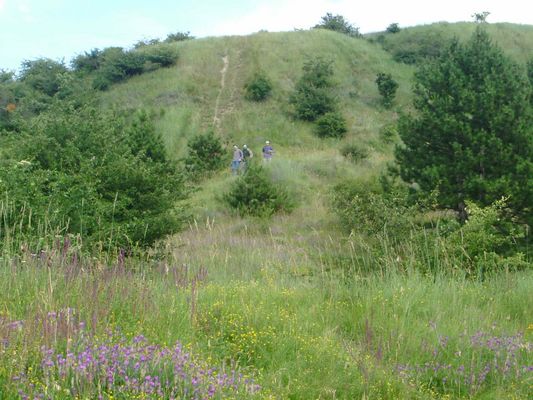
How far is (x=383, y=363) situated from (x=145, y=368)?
5.42 ft

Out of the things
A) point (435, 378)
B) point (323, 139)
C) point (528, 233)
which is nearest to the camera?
point (435, 378)

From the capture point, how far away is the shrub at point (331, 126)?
33.4 m

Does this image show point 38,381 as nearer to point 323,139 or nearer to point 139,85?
point 323,139

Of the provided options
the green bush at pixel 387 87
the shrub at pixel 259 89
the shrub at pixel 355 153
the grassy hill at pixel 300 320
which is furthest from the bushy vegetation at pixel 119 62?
the grassy hill at pixel 300 320

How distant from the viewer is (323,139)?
33.2 metres

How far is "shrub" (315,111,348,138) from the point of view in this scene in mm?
33438

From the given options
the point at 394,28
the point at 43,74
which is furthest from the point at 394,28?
the point at 43,74

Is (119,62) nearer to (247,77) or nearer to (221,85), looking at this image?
(221,85)

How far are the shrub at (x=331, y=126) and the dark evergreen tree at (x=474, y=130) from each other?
19.6 meters

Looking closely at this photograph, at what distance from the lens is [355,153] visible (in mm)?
27344

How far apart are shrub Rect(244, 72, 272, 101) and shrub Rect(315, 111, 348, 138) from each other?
6.09m

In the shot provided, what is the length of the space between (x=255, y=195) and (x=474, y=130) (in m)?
8.40

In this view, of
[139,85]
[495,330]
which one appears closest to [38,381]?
[495,330]

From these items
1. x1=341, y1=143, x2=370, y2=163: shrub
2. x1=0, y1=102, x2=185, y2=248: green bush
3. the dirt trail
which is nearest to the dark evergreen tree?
x1=0, y1=102, x2=185, y2=248: green bush
